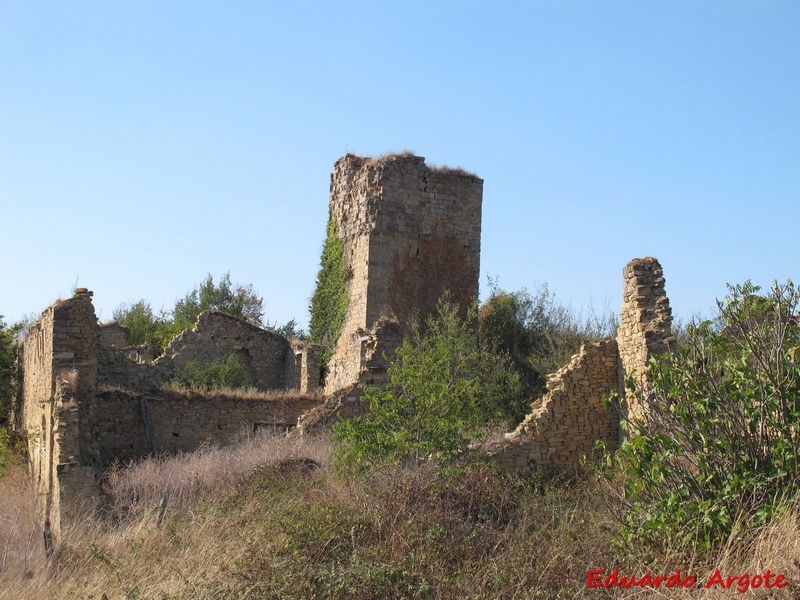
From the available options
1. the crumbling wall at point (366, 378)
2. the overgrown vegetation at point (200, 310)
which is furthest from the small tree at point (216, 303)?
the crumbling wall at point (366, 378)

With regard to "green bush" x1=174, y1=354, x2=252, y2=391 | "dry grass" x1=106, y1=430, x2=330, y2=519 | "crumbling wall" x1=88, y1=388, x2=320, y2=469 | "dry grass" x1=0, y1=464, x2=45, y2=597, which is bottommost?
"dry grass" x1=0, y1=464, x2=45, y2=597

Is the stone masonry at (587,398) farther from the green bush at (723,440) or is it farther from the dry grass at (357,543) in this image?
the green bush at (723,440)

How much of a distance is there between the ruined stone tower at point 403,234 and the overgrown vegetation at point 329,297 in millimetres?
238

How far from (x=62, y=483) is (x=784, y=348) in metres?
9.60

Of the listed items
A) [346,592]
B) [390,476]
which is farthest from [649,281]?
[346,592]

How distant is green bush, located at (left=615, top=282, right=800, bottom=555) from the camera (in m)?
7.37

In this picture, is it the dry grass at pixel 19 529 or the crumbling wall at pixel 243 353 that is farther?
the crumbling wall at pixel 243 353

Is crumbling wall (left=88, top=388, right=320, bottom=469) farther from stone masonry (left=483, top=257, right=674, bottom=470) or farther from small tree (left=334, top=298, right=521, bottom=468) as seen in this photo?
stone masonry (left=483, top=257, right=674, bottom=470)

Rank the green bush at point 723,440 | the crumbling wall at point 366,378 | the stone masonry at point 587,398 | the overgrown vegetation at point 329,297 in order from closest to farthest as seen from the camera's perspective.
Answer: the green bush at point 723,440, the stone masonry at point 587,398, the crumbling wall at point 366,378, the overgrown vegetation at point 329,297

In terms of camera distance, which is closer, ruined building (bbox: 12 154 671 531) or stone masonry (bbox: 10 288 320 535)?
ruined building (bbox: 12 154 671 531)

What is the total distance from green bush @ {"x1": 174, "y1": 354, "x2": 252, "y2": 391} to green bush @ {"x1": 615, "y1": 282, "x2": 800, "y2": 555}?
14.5 m

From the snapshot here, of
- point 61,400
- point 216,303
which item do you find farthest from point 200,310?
point 61,400

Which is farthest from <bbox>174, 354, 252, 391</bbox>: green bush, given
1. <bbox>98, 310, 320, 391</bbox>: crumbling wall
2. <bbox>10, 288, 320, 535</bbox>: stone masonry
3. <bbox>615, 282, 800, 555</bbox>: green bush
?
<bbox>615, 282, 800, 555</bbox>: green bush

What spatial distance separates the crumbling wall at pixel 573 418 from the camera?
41.5ft
